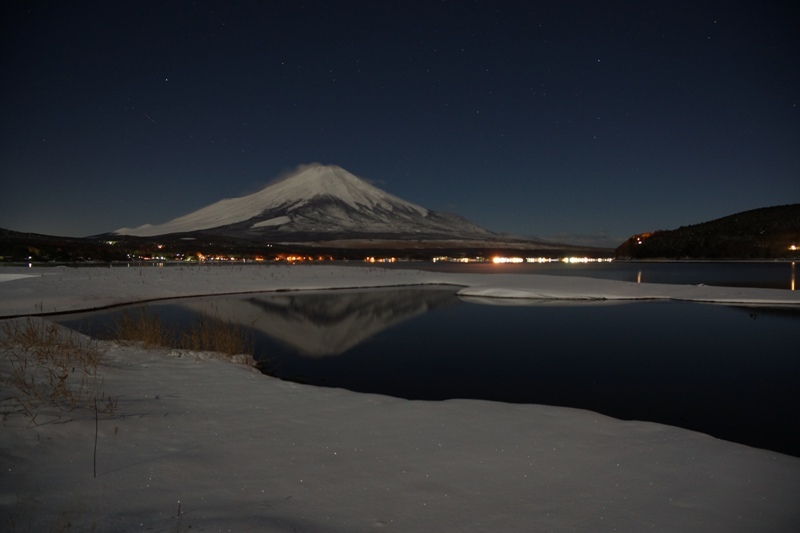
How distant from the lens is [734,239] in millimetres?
130375

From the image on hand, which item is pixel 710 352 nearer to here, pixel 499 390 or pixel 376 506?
pixel 499 390

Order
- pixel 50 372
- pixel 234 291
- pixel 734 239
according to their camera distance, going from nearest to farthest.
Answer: pixel 50 372
pixel 234 291
pixel 734 239

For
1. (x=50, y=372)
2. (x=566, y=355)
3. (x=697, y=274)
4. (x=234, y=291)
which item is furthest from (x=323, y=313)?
(x=697, y=274)

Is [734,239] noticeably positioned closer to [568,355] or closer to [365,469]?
[568,355]

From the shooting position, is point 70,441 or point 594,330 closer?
point 70,441

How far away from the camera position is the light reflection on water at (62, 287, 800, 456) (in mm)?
8984

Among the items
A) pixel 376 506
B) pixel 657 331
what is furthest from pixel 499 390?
A: pixel 657 331

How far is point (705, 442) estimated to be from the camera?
5.73 m

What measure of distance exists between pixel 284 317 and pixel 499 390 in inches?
556

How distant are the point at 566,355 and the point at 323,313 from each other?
43.2ft

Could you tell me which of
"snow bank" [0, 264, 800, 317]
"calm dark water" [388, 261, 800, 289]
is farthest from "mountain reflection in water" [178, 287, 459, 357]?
"calm dark water" [388, 261, 800, 289]

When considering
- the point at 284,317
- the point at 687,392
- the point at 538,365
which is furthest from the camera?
the point at 284,317

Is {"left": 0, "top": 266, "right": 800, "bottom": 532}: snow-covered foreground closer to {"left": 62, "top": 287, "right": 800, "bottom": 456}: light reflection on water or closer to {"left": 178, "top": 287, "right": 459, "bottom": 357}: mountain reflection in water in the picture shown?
{"left": 62, "top": 287, "right": 800, "bottom": 456}: light reflection on water

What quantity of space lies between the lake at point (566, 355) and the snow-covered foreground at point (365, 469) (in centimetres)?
278
